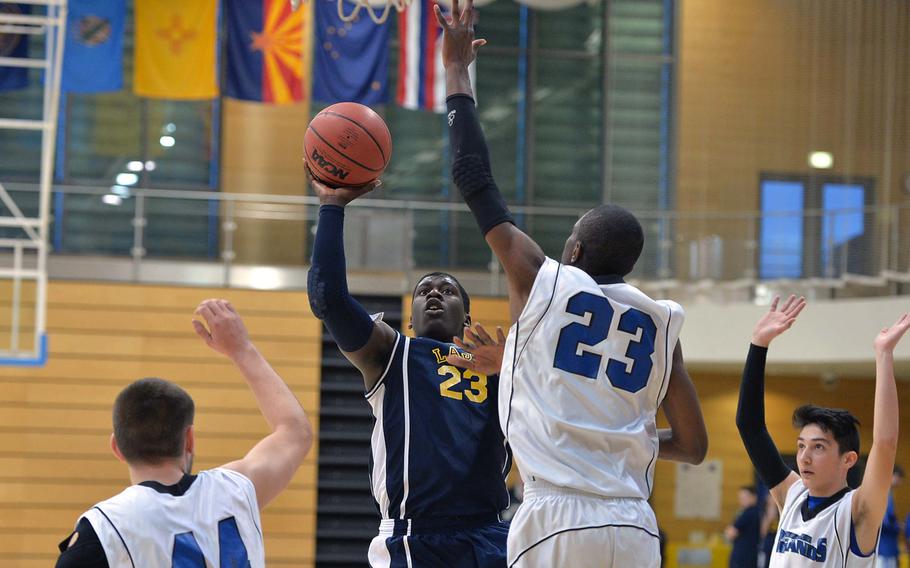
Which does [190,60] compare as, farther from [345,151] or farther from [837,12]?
[345,151]

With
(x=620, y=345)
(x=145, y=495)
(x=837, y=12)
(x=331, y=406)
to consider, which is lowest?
(x=331, y=406)

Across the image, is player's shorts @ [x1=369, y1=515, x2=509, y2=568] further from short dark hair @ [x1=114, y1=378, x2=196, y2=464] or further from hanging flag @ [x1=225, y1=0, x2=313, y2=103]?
hanging flag @ [x1=225, y1=0, x2=313, y2=103]

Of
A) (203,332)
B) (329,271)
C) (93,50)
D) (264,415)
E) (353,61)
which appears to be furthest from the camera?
(353,61)

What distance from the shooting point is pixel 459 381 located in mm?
4293

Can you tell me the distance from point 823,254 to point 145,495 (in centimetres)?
1197

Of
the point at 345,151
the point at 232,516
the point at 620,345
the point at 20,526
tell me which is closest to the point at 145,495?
the point at 232,516

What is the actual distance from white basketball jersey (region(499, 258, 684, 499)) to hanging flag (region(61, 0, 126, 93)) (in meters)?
11.0

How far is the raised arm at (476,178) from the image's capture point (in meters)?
3.21

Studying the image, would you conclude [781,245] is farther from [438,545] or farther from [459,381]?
[438,545]

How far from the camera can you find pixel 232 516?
2.88 meters

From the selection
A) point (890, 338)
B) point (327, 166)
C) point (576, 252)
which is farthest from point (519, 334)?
point (890, 338)

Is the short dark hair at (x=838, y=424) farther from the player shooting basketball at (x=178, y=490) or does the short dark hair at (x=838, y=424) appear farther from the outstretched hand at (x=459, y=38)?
the player shooting basketball at (x=178, y=490)

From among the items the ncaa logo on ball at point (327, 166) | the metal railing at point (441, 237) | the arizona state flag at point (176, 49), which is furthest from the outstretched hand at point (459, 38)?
the metal railing at point (441, 237)

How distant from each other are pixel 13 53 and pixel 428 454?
10.9 metres
